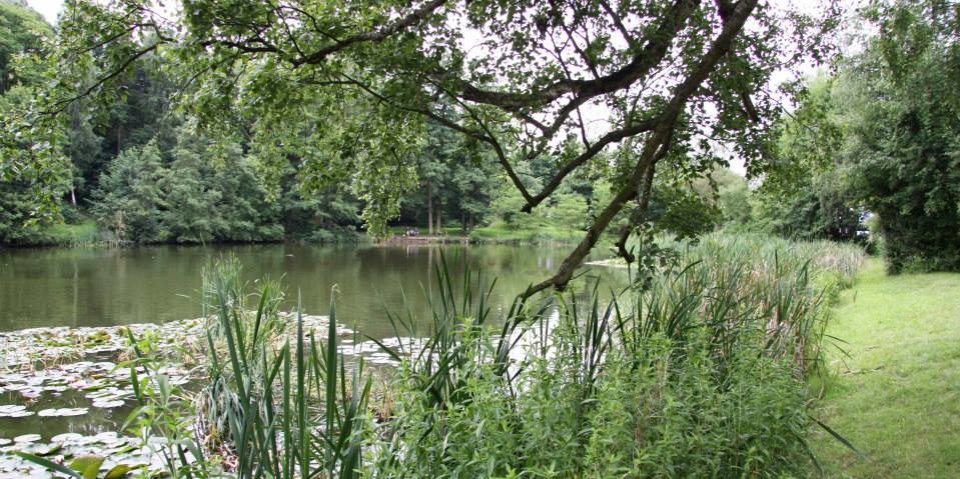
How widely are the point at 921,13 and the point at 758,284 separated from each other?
11.0 feet

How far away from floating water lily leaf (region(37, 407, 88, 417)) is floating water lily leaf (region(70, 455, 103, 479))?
191 cm

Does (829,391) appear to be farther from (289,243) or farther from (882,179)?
(289,243)

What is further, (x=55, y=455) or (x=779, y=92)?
(x=779, y=92)

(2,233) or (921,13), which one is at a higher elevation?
(921,13)

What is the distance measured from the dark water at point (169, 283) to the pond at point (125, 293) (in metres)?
0.02

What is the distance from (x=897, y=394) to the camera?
5.75 metres

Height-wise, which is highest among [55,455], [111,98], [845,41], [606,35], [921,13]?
[845,41]

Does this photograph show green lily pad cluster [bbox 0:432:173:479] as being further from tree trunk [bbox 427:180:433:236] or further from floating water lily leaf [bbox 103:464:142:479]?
tree trunk [bbox 427:180:433:236]

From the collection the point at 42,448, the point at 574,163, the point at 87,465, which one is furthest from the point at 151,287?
the point at 574,163

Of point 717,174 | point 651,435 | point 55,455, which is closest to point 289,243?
point 717,174

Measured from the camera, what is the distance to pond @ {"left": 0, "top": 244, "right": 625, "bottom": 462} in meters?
6.59

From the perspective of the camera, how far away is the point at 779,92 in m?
6.24

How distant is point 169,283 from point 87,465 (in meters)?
14.4

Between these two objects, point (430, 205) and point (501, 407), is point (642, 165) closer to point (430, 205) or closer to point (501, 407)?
point (501, 407)
